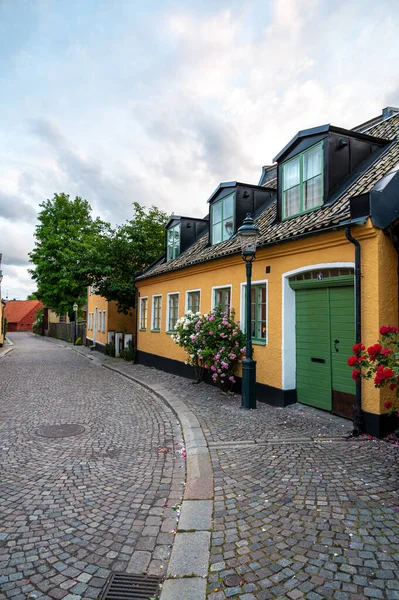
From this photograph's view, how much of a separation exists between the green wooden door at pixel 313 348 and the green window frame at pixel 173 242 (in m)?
8.15

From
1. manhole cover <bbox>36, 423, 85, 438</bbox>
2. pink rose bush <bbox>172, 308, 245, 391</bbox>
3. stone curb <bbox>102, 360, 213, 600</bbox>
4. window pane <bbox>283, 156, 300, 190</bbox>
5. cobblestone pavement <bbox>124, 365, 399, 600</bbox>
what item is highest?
window pane <bbox>283, 156, 300, 190</bbox>

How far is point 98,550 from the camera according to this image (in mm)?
2986

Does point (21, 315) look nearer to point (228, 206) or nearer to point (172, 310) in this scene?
point (172, 310)

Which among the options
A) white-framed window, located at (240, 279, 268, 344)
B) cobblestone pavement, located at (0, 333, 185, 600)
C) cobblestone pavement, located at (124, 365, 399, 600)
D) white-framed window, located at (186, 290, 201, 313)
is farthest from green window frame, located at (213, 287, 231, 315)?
cobblestone pavement, located at (124, 365, 399, 600)

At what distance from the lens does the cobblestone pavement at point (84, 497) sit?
9.06ft

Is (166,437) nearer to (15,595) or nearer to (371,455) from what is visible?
(371,455)

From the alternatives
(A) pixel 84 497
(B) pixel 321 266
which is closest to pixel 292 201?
(B) pixel 321 266

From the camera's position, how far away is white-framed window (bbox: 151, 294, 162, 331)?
1482 cm

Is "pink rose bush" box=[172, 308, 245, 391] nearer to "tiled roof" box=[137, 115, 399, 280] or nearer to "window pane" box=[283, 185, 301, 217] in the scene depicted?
"tiled roof" box=[137, 115, 399, 280]

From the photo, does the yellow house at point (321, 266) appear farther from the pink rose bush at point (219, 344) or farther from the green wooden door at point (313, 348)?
the pink rose bush at point (219, 344)

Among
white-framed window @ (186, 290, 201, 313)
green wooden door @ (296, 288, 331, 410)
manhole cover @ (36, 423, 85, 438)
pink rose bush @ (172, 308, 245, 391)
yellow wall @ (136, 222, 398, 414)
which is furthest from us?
white-framed window @ (186, 290, 201, 313)

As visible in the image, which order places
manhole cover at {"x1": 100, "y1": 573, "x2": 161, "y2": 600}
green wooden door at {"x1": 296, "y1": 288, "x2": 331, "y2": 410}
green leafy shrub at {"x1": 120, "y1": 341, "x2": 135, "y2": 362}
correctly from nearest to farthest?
manhole cover at {"x1": 100, "y1": 573, "x2": 161, "y2": 600} < green wooden door at {"x1": 296, "y1": 288, "x2": 331, "y2": 410} < green leafy shrub at {"x1": 120, "y1": 341, "x2": 135, "y2": 362}

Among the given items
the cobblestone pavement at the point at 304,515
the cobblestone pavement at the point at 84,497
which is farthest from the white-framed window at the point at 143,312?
the cobblestone pavement at the point at 304,515

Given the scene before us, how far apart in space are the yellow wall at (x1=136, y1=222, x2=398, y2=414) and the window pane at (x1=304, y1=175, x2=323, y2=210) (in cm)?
124
